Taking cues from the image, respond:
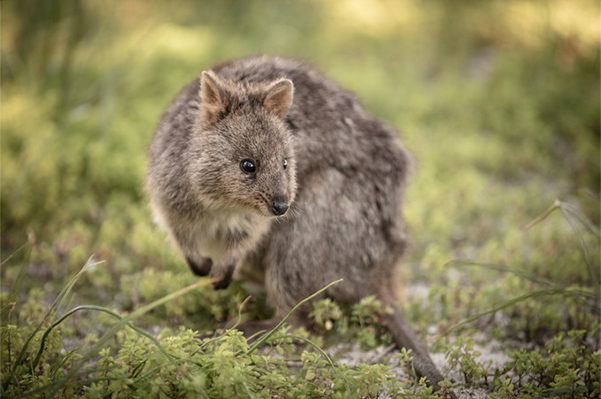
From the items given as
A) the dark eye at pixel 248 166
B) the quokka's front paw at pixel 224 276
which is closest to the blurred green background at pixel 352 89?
the quokka's front paw at pixel 224 276

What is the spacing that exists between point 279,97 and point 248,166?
52cm

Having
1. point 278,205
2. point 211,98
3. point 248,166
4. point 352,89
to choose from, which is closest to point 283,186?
point 278,205

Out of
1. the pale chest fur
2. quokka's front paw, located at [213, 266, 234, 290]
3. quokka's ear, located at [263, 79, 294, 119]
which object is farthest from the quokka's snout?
quokka's front paw, located at [213, 266, 234, 290]

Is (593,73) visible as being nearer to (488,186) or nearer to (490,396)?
(488,186)

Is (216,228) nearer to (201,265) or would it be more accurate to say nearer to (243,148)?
(201,265)

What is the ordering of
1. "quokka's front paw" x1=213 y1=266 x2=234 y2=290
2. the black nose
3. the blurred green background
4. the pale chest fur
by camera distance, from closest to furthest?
the black nose, the pale chest fur, "quokka's front paw" x1=213 y1=266 x2=234 y2=290, the blurred green background

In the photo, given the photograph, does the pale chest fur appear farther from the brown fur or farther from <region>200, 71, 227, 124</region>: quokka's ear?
<region>200, 71, 227, 124</region>: quokka's ear

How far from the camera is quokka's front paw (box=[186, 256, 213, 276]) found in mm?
4012

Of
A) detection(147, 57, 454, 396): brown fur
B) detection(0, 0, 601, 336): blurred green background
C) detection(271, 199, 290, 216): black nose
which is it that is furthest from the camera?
detection(0, 0, 601, 336): blurred green background

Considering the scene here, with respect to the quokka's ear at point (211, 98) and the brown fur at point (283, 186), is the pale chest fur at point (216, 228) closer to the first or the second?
the brown fur at point (283, 186)

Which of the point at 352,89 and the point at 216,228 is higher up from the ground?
the point at 352,89

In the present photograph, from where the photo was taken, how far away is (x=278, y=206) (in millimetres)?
3406

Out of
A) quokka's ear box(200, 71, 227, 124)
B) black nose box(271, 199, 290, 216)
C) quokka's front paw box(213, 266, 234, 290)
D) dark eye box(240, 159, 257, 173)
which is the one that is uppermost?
quokka's ear box(200, 71, 227, 124)

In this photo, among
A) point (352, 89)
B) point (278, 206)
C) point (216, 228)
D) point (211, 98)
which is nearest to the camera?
point (278, 206)
